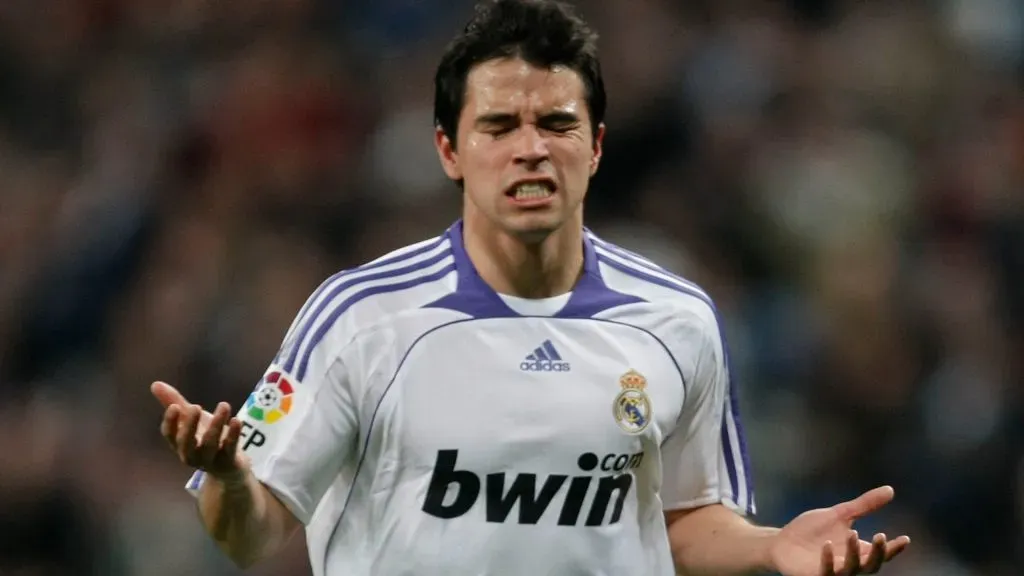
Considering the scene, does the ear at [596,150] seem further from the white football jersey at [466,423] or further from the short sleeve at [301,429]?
the short sleeve at [301,429]

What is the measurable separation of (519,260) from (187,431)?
0.97 m

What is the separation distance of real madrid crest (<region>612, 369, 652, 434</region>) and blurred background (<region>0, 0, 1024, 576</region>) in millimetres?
2861

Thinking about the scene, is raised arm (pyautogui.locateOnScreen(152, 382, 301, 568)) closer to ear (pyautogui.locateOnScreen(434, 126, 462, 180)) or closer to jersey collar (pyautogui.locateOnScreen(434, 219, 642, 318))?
jersey collar (pyautogui.locateOnScreen(434, 219, 642, 318))

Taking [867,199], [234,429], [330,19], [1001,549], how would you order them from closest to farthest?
1. [234,429]
2. [1001,549]
3. [867,199]
4. [330,19]

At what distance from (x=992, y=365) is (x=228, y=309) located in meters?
3.17

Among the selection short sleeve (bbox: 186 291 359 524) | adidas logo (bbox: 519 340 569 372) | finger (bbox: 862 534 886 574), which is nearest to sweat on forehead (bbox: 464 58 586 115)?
adidas logo (bbox: 519 340 569 372)

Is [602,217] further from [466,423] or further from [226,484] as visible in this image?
[226,484]

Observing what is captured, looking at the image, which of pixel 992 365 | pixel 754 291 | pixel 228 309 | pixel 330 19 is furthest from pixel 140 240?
pixel 992 365

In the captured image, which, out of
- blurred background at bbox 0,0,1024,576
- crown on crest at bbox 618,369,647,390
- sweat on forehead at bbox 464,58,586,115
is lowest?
blurred background at bbox 0,0,1024,576

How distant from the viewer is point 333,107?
777 cm

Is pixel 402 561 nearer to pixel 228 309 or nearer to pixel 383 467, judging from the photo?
pixel 383 467

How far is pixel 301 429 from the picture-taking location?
3701 mm

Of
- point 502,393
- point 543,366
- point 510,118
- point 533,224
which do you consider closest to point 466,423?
point 502,393

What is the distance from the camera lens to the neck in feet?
12.8
